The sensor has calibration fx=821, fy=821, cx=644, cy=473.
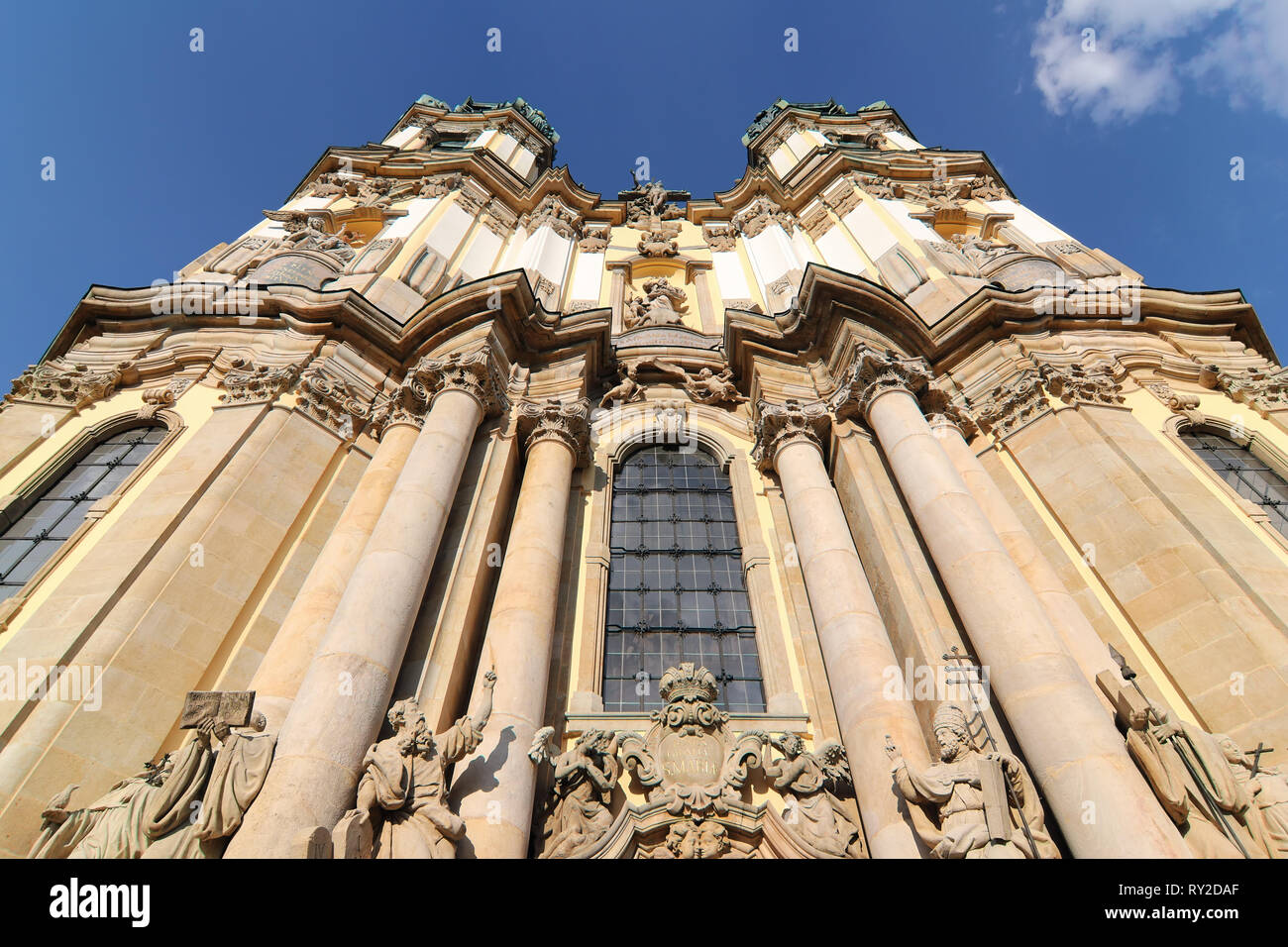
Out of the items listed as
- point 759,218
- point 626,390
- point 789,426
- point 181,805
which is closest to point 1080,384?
point 789,426

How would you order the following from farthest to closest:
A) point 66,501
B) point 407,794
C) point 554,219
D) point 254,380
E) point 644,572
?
point 554,219
point 254,380
point 644,572
point 66,501
point 407,794

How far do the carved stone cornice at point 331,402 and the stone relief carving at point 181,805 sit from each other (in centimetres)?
659

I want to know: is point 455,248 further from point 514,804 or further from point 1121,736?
point 1121,736

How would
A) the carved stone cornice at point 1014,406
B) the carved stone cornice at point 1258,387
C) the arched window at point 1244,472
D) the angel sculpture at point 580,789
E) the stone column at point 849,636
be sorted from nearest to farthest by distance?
1. the angel sculpture at point 580,789
2. the stone column at point 849,636
3. the arched window at point 1244,472
4. the carved stone cornice at point 1014,406
5. the carved stone cornice at point 1258,387

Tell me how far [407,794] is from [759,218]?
75.9ft

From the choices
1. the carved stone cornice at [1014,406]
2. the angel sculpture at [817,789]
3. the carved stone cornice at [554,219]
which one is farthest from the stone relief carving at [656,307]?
the angel sculpture at [817,789]

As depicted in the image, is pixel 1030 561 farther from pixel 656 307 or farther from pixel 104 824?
pixel 656 307

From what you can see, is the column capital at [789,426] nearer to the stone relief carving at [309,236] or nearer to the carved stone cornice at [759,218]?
the stone relief carving at [309,236]

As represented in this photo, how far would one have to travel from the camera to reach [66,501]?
39.2 feet

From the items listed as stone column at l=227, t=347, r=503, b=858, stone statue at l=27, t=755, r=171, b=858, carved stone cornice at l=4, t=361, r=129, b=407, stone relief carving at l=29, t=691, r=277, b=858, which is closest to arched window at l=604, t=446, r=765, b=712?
stone column at l=227, t=347, r=503, b=858

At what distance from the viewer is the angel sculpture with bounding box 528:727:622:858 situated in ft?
27.9

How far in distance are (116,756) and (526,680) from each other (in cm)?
425

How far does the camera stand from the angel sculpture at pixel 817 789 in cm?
870

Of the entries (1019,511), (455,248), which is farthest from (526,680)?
(455,248)
